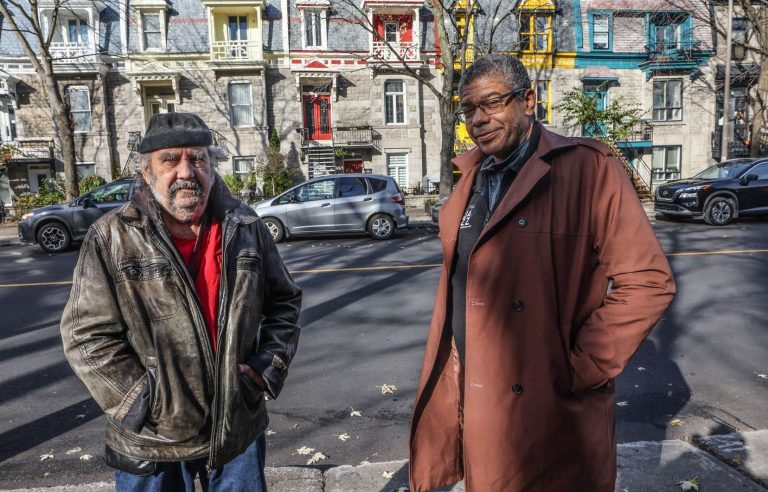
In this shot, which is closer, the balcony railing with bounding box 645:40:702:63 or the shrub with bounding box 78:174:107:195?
the shrub with bounding box 78:174:107:195

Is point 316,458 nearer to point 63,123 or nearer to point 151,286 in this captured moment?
point 151,286

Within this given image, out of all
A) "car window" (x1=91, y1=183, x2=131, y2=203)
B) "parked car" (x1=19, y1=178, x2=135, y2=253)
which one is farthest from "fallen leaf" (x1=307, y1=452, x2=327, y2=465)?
"car window" (x1=91, y1=183, x2=131, y2=203)

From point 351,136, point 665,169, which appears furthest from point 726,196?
point 351,136

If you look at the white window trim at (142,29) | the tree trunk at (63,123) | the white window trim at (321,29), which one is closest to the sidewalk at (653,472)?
the tree trunk at (63,123)

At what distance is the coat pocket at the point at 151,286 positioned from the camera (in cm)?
197

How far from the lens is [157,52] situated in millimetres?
24938

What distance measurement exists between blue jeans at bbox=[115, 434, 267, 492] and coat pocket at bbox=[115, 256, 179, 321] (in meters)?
0.57

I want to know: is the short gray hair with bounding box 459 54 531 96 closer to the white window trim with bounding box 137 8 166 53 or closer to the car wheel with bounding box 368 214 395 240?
the car wheel with bounding box 368 214 395 240

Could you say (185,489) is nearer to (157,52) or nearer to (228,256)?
(228,256)

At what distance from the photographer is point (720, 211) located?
15.0 m

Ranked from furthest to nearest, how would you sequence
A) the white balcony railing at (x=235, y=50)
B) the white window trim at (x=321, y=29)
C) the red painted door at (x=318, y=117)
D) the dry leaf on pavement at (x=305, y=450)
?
the red painted door at (x=318, y=117) < the white window trim at (x=321, y=29) < the white balcony railing at (x=235, y=50) < the dry leaf on pavement at (x=305, y=450)

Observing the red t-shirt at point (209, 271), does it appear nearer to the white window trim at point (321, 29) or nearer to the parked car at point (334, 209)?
the parked car at point (334, 209)

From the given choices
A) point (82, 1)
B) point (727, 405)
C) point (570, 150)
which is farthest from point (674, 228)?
point (82, 1)

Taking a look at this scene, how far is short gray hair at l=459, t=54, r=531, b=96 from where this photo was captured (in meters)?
2.18
